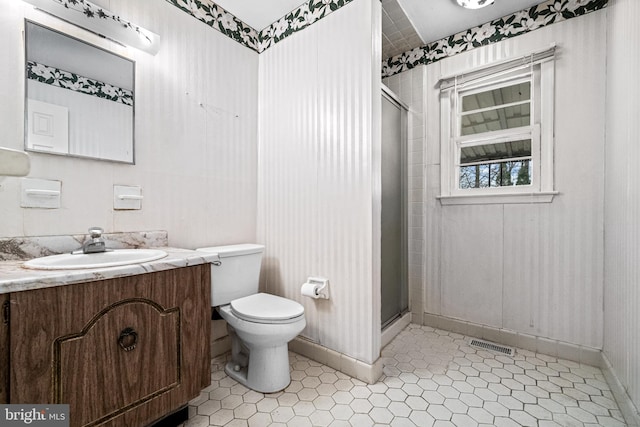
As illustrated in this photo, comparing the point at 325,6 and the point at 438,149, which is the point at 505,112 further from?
the point at 325,6

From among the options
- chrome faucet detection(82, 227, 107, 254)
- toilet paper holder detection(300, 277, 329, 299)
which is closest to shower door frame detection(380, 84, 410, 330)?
toilet paper holder detection(300, 277, 329, 299)

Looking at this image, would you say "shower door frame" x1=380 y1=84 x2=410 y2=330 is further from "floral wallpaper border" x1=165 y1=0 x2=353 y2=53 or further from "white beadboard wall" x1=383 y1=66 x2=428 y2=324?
"floral wallpaper border" x1=165 y1=0 x2=353 y2=53

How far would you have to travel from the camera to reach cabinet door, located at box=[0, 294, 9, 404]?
84 centimetres

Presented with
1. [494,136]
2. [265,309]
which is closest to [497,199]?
[494,136]

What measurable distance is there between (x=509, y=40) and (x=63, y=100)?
2.87m

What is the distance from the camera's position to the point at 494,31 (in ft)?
7.07

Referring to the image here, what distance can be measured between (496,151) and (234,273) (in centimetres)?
218

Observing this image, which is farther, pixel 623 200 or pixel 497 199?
pixel 497 199

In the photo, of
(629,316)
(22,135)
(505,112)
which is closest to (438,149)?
(505,112)

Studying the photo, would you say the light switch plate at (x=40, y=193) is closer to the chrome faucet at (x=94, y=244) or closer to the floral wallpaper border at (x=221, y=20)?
the chrome faucet at (x=94, y=244)

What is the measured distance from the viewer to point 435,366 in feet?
6.01

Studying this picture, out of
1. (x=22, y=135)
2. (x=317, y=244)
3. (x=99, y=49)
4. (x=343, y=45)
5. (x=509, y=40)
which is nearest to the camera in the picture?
(x=22, y=135)

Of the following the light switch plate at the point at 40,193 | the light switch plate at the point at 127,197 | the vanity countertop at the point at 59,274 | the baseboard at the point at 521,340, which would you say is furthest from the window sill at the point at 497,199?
the light switch plate at the point at 40,193

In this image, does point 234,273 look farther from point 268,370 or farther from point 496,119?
point 496,119
